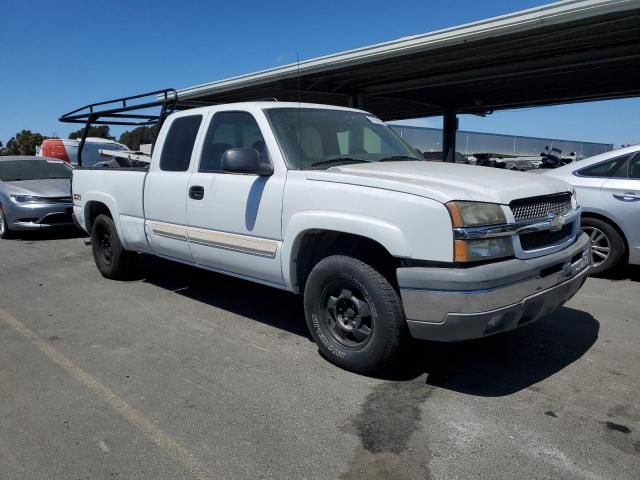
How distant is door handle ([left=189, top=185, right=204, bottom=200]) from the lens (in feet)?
15.9

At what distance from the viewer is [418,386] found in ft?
12.1

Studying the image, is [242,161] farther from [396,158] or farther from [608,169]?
[608,169]

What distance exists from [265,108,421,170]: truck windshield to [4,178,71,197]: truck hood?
7491 millimetres

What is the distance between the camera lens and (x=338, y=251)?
3973 mm

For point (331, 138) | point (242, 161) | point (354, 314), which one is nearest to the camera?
point (354, 314)

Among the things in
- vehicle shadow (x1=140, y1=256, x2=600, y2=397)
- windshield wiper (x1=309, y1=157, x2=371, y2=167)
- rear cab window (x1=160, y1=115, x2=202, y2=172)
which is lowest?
vehicle shadow (x1=140, y1=256, x2=600, y2=397)

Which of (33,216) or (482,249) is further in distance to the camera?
(33,216)

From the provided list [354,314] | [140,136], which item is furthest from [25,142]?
[354,314]

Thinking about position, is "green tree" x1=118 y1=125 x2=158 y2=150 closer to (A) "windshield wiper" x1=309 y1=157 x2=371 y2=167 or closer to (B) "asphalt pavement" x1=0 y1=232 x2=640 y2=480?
(B) "asphalt pavement" x1=0 y1=232 x2=640 y2=480

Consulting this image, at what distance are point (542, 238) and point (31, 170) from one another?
11051mm

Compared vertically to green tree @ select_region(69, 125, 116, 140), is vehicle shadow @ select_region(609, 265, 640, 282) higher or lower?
lower

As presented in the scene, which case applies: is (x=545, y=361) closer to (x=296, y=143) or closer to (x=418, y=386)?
(x=418, y=386)

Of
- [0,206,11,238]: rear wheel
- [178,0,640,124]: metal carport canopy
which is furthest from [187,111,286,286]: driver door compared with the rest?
[0,206,11,238]: rear wheel

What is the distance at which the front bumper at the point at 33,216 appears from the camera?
10.2 m
